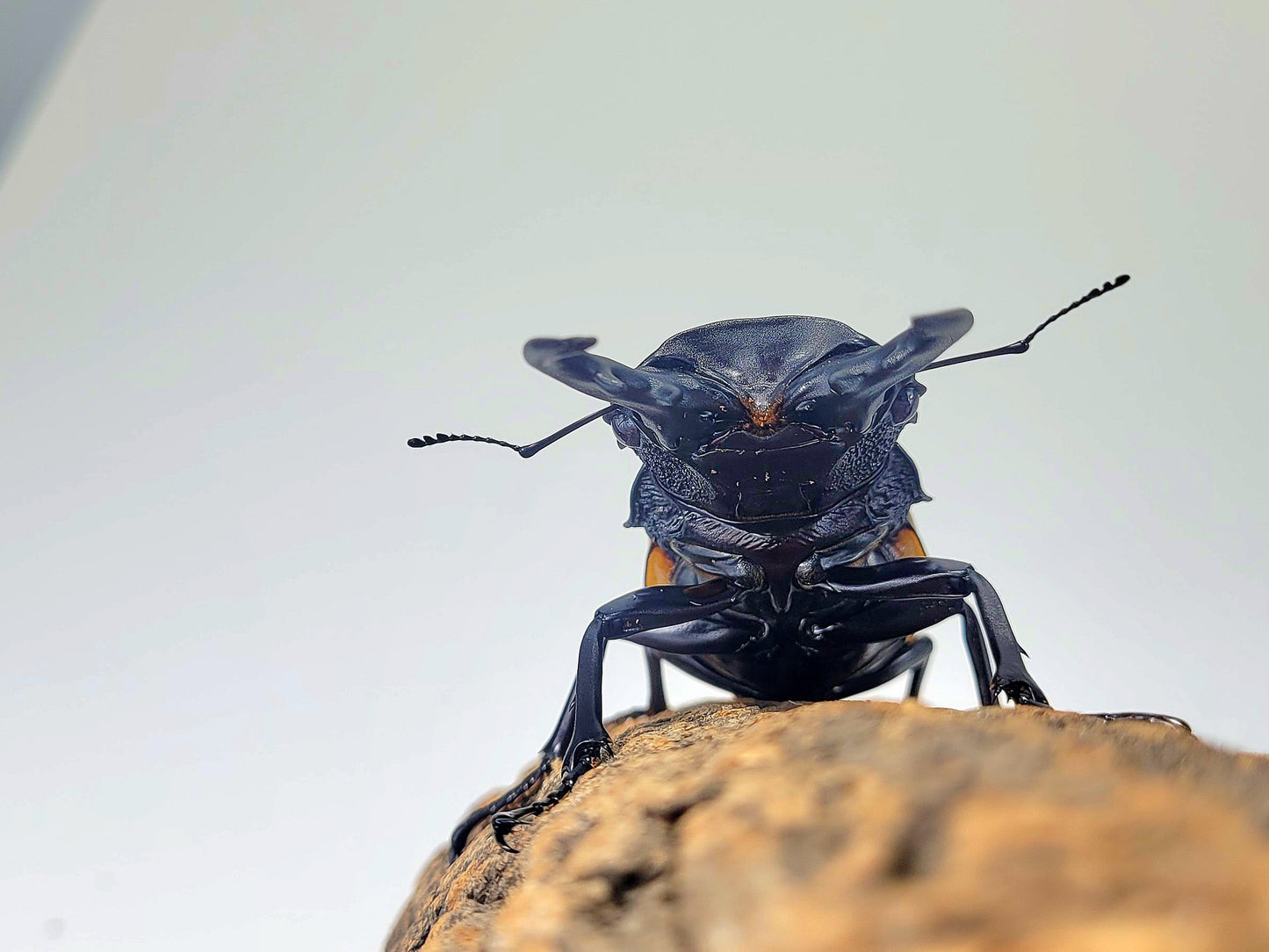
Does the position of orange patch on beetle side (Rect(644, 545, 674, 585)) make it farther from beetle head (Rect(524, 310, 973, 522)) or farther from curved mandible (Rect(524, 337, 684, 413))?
curved mandible (Rect(524, 337, 684, 413))

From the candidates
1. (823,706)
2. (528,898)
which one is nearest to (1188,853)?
(823,706)

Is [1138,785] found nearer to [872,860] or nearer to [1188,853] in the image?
[1188,853]

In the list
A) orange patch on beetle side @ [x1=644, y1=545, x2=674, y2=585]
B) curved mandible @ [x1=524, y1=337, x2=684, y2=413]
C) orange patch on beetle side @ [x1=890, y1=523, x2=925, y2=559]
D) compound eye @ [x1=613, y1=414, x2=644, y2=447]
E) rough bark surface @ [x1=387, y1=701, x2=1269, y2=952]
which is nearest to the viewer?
rough bark surface @ [x1=387, y1=701, x2=1269, y2=952]

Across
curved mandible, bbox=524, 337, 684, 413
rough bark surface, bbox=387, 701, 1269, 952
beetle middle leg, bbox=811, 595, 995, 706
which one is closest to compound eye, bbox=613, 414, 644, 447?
curved mandible, bbox=524, 337, 684, 413

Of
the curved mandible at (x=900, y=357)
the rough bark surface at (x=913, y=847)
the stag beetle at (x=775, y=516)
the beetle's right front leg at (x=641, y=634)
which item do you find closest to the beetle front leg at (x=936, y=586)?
the stag beetle at (x=775, y=516)

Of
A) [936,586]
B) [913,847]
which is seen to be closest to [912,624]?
[936,586]

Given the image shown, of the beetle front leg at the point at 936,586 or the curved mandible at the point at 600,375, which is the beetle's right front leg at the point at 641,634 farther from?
the curved mandible at the point at 600,375
